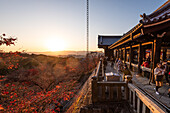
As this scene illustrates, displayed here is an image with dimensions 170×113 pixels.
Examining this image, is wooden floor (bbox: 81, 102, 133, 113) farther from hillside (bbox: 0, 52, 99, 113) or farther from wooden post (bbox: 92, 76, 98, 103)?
hillside (bbox: 0, 52, 99, 113)

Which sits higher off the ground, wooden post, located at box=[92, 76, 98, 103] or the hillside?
wooden post, located at box=[92, 76, 98, 103]

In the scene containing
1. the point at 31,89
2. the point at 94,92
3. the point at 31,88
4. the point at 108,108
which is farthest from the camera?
the point at 31,88

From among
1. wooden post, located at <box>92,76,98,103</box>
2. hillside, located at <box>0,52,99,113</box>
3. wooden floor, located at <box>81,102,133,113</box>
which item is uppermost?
wooden post, located at <box>92,76,98,103</box>

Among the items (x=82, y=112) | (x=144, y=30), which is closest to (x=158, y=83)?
(x=144, y=30)

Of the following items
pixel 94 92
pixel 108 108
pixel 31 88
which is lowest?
pixel 31 88

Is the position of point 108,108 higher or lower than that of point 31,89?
higher

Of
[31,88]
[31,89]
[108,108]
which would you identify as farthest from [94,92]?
[31,88]

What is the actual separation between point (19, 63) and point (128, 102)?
89.6 feet

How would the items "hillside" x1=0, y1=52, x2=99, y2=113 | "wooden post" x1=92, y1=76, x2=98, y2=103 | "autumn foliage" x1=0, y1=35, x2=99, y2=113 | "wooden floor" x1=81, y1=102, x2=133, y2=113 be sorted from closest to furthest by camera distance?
1. "wooden floor" x1=81, y1=102, x2=133, y2=113
2. "wooden post" x1=92, y1=76, x2=98, y2=103
3. "autumn foliage" x1=0, y1=35, x2=99, y2=113
4. "hillside" x1=0, y1=52, x2=99, y2=113

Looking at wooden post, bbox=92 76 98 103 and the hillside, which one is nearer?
wooden post, bbox=92 76 98 103

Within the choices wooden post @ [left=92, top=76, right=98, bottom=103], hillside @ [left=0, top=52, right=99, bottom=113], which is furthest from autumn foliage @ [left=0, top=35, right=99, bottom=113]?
wooden post @ [left=92, top=76, right=98, bottom=103]

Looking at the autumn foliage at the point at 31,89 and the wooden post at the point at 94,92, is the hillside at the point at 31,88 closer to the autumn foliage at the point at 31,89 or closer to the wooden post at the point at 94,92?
the autumn foliage at the point at 31,89

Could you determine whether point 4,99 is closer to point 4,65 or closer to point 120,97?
point 4,65

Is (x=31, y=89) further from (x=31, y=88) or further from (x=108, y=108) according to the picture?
(x=108, y=108)
